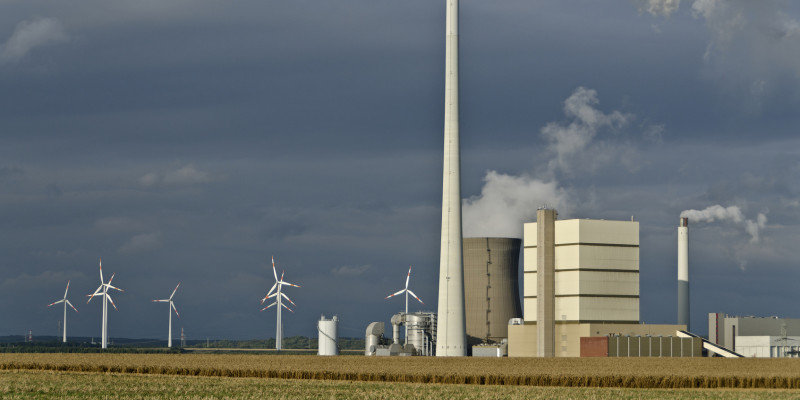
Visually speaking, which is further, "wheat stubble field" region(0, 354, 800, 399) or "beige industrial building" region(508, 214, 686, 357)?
"beige industrial building" region(508, 214, 686, 357)

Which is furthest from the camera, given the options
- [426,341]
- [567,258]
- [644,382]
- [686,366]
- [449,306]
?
[426,341]

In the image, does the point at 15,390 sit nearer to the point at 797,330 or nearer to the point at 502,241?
the point at 502,241

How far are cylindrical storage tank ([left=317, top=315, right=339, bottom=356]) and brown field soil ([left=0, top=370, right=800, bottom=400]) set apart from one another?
83739 millimetres

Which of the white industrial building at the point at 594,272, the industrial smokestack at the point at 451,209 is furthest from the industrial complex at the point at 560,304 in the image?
the industrial smokestack at the point at 451,209

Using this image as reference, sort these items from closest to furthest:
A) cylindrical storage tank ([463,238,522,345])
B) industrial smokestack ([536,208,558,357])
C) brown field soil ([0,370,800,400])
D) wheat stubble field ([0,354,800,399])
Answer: brown field soil ([0,370,800,400]) < wheat stubble field ([0,354,800,399]) < industrial smokestack ([536,208,558,357]) < cylindrical storage tank ([463,238,522,345])

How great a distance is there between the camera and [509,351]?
141875mm

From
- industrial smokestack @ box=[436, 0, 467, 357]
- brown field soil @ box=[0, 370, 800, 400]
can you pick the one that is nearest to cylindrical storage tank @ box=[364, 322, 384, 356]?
industrial smokestack @ box=[436, 0, 467, 357]

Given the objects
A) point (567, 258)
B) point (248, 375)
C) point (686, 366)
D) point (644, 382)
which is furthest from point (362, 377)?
point (567, 258)

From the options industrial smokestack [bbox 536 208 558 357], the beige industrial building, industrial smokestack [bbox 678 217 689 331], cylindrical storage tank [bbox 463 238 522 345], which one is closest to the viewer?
the beige industrial building

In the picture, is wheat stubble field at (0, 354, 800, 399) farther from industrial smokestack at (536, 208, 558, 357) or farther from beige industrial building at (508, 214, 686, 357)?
industrial smokestack at (536, 208, 558, 357)

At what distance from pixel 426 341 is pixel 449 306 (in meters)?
34.0

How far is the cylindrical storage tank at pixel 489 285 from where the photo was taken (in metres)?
145

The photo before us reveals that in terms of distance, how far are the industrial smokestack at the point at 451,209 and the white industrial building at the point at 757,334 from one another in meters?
56.5

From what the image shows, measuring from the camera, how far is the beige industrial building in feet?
452
